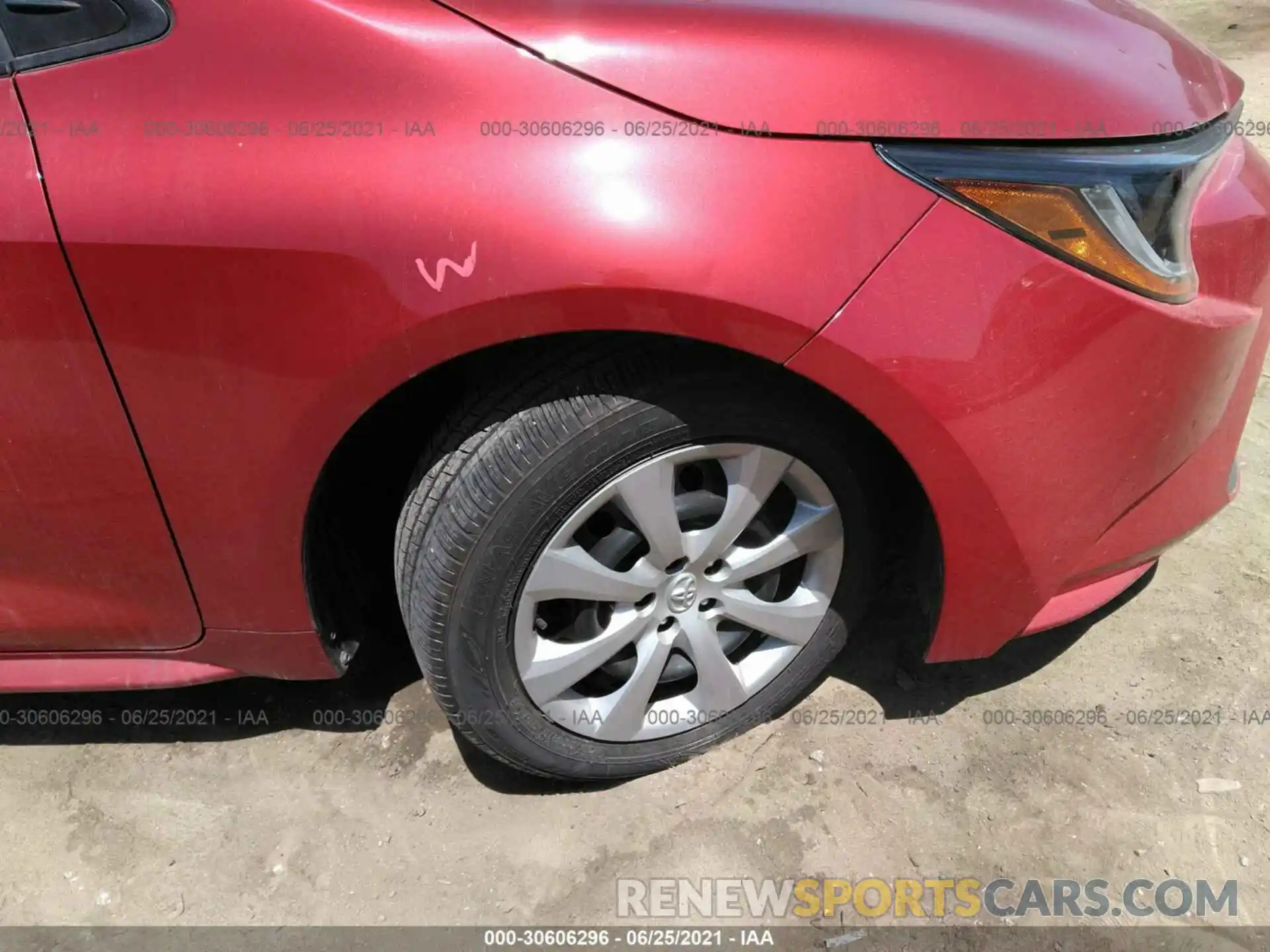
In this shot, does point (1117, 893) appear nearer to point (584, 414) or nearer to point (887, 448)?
point (887, 448)

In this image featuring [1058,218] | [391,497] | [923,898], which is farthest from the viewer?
[391,497]

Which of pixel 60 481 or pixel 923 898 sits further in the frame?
pixel 923 898

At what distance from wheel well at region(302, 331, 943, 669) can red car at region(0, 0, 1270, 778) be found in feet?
0.04

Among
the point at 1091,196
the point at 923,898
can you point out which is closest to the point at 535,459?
the point at 1091,196

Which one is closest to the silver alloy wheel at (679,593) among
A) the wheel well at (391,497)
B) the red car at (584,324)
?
the red car at (584,324)

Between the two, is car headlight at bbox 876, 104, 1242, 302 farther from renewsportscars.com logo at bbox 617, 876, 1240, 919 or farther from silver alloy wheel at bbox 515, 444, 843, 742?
renewsportscars.com logo at bbox 617, 876, 1240, 919

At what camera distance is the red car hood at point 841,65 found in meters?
1.26

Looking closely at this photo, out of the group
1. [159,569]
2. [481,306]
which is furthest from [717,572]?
[159,569]

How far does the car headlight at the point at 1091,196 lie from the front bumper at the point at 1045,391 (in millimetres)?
31

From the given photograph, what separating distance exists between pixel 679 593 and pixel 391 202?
2.75 feet

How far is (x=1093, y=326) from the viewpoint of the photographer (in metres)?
1.39

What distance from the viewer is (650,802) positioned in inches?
72.3

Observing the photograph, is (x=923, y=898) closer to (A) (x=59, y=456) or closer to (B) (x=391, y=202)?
(B) (x=391, y=202)

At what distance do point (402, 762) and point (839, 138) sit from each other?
148 cm
